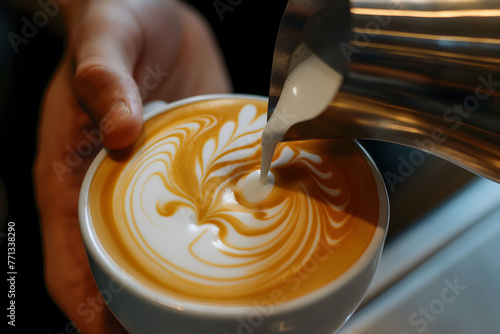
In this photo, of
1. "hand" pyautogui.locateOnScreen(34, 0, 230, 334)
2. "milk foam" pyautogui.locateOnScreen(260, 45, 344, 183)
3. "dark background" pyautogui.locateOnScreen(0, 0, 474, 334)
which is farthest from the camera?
"dark background" pyautogui.locateOnScreen(0, 0, 474, 334)

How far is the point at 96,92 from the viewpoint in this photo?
0.89m

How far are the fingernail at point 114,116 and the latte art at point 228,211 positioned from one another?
0.15 ft

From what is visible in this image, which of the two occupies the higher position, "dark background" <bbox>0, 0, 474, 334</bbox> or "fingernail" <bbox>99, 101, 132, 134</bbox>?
"fingernail" <bbox>99, 101, 132, 134</bbox>

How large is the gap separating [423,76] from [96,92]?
0.60m

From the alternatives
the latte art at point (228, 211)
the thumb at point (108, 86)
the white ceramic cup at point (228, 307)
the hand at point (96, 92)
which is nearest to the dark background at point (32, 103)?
the hand at point (96, 92)

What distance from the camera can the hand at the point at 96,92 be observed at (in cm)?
89

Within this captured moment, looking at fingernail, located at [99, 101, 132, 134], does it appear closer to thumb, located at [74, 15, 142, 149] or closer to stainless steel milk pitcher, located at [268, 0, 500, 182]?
thumb, located at [74, 15, 142, 149]

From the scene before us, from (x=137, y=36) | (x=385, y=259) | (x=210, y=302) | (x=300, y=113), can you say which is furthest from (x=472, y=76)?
(x=137, y=36)

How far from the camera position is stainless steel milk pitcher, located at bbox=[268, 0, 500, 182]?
529 mm

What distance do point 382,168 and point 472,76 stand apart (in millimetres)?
653

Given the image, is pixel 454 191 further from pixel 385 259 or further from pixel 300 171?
pixel 300 171

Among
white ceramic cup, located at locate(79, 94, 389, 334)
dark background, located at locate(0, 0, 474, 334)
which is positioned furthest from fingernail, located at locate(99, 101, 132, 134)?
dark background, located at locate(0, 0, 474, 334)

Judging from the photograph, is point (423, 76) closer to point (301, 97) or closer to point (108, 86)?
point (301, 97)

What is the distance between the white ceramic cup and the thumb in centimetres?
18
